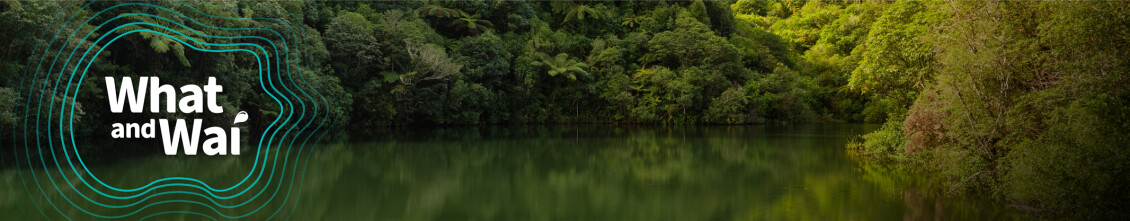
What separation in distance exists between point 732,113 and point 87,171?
92.8 ft

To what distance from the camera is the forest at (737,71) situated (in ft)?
27.3

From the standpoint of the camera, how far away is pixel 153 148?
19375mm

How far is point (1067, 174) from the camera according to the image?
807 cm

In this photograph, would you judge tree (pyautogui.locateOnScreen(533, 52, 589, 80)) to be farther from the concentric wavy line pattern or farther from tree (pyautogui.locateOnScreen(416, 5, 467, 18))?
the concentric wavy line pattern

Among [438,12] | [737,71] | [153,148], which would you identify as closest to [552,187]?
[153,148]

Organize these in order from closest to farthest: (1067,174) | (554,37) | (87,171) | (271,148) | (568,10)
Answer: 1. (1067,174)
2. (87,171)
3. (271,148)
4. (554,37)
5. (568,10)

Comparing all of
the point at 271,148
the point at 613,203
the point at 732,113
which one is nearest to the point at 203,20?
the point at 271,148

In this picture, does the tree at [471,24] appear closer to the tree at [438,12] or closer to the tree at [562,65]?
the tree at [438,12]

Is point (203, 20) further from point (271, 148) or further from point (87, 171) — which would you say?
point (87, 171)

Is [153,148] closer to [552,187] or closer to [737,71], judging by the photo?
[552,187]

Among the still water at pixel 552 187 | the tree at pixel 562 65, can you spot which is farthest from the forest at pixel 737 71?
the still water at pixel 552 187

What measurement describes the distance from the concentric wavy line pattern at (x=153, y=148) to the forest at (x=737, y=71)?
0.85 feet

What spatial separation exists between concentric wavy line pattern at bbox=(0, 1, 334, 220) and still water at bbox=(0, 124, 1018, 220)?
10cm

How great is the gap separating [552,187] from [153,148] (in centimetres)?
1254
